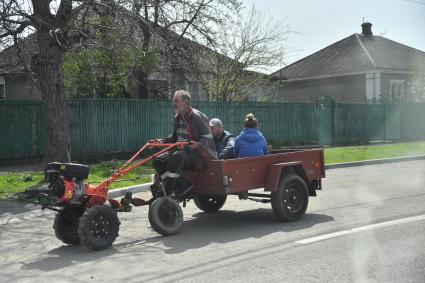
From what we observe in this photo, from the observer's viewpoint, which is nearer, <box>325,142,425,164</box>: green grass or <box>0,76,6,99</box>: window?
<box>325,142,425,164</box>: green grass

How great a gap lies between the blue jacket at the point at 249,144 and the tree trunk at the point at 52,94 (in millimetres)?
5243

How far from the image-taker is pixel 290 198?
Result: 26.6 feet

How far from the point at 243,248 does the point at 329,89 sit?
107ft

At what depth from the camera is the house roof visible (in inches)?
1405

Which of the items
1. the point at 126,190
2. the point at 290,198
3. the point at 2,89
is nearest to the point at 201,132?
the point at 290,198

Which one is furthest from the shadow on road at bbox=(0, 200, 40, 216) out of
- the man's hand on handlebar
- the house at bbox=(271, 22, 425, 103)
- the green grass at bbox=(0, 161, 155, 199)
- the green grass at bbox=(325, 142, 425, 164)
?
the house at bbox=(271, 22, 425, 103)

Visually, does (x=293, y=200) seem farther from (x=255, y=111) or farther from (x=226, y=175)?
(x=255, y=111)

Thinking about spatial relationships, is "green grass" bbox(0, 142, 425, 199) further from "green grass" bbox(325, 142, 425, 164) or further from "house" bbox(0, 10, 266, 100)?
"house" bbox(0, 10, 266, 100)

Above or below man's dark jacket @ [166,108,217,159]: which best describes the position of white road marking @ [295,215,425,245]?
below

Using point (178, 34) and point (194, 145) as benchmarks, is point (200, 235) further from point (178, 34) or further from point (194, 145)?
point (178, 34)

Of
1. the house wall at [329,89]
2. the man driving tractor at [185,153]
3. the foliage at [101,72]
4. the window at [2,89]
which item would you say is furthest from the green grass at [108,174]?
the house wall at [329,89]

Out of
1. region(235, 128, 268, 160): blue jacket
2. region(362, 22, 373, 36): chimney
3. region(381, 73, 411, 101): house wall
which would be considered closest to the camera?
region(235, 128, 268, 160): blue jacket

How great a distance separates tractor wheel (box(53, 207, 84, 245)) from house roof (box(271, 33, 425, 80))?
95.2 feet

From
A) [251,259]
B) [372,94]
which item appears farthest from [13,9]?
[372,94]
